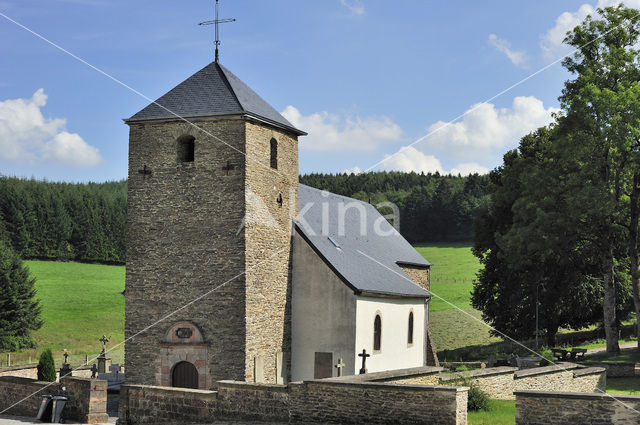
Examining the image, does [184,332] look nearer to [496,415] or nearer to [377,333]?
[377,333]

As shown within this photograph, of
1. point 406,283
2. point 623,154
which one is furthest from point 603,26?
point 406,283

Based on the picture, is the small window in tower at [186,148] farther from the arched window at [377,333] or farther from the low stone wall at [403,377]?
the low stone wall at [403,377]

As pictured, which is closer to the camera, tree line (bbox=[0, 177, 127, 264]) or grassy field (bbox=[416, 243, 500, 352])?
grassy field (bbox=[416, 243, 500, 352])

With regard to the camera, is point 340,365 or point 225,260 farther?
point 340,365

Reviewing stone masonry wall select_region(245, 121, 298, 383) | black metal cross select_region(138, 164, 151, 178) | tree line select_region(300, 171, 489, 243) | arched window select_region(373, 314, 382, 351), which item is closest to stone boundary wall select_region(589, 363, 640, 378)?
arched window select_region(373, 314, 382, 351)

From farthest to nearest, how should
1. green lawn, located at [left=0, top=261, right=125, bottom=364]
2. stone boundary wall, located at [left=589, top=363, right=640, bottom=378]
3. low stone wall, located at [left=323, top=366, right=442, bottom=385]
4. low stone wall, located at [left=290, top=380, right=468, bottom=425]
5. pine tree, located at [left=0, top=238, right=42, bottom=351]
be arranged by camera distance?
green lawn, located at [left=0, top=261, right=125, bottom=364], pine tree, located at [left=0, top=238, right=42, bottom=351], stone boundary wall, located at [left=589, top=363, right=640, bottom=378], low stone wall, located at [left=323, top=366, right=442, bottom=385], low stone wall, located at [left=290, top=380, right=468, bottom=425]

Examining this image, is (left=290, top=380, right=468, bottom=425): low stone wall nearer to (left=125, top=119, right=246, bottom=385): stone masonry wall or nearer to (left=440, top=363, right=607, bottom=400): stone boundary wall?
(left=440, top=363, right=607, bottom=400): stone boundary wall

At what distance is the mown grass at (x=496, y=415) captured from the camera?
17.6 m

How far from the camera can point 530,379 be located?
24.2m

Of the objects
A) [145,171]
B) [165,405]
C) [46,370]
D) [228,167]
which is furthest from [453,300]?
[165,405]

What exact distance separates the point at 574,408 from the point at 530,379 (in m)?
9.69

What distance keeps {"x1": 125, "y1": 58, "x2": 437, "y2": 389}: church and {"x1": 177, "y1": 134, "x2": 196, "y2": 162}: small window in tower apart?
4 cm

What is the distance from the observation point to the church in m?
25.5

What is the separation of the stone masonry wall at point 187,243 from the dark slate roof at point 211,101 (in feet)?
1.29
